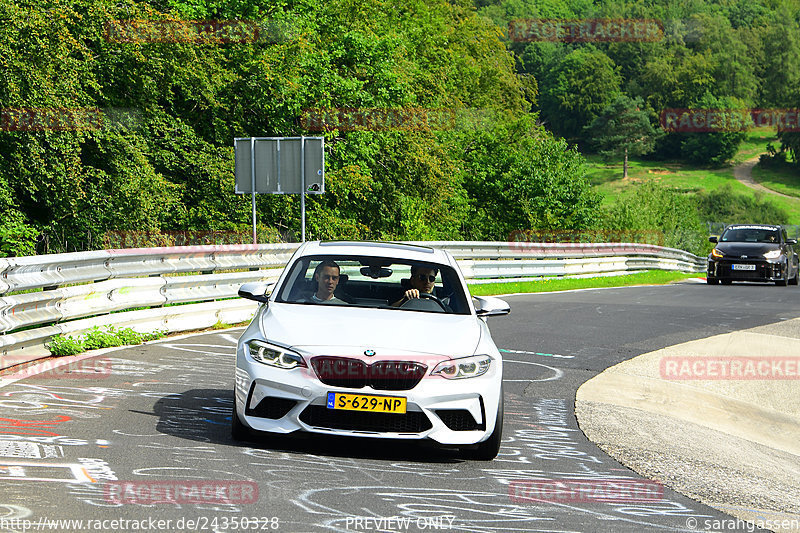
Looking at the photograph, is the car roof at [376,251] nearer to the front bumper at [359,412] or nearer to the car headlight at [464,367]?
the car headlight at [464,367]

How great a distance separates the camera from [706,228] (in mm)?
86875

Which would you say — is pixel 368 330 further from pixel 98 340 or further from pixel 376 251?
pixel 98 340

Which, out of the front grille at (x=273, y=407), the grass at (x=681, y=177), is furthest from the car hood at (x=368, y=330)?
the grass at (x=681, y=177)

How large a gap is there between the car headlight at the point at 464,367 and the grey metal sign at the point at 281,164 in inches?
703

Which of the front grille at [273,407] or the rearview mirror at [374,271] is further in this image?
the rearview mirror at [374,271]

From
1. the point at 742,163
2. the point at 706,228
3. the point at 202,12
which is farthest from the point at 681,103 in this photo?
the point at 202,12

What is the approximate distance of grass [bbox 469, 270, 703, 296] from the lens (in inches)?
948

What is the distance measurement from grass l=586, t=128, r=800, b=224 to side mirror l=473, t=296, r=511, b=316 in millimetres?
122635

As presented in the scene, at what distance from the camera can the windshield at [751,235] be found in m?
30.2

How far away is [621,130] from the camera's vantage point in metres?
151

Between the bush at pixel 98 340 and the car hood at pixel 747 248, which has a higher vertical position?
the bush at pixel 98 340

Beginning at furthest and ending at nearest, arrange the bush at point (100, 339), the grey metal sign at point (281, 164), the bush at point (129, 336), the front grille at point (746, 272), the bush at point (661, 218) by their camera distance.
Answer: the bush at point (661, 218) < the front grille at point (746, 272) < the grey metal sign at point (281, 164) < the bush at point (129, 336) < the bush at point (100, 339)

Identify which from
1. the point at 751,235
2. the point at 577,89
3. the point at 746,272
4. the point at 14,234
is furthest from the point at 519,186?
the point at 577,89

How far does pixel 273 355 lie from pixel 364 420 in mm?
679
